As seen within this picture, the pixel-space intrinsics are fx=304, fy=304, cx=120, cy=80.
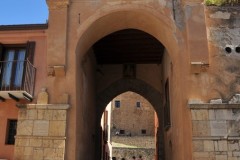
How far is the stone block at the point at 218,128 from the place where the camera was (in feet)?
25.3

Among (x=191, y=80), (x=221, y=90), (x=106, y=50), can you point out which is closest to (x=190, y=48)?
(x=191, y=80)

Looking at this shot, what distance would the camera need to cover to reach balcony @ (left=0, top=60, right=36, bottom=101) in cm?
862

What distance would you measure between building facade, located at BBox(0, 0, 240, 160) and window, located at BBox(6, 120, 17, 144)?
3 cm

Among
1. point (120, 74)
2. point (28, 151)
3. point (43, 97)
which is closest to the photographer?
point (28, 151)

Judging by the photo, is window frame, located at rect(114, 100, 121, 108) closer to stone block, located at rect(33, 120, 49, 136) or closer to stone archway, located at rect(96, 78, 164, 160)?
stone archway, located at rect(96, 78, 164, 160)

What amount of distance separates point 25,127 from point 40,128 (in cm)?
45

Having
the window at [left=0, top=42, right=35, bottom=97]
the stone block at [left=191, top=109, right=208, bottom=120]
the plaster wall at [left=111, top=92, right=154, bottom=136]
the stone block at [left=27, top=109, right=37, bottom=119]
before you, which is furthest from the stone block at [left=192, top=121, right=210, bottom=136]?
the plaster wall at [left=111, top=92, right=154, bottom=136]

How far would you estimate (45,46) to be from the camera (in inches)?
365

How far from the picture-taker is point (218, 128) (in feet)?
25.4

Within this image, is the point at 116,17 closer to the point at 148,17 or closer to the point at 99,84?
the point at 148,17

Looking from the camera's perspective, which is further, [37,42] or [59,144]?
[37,42]

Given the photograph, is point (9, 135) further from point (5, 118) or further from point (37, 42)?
point (37, 42)

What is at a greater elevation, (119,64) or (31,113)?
(119,64)

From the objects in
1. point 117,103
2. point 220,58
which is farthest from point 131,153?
point 220,58
